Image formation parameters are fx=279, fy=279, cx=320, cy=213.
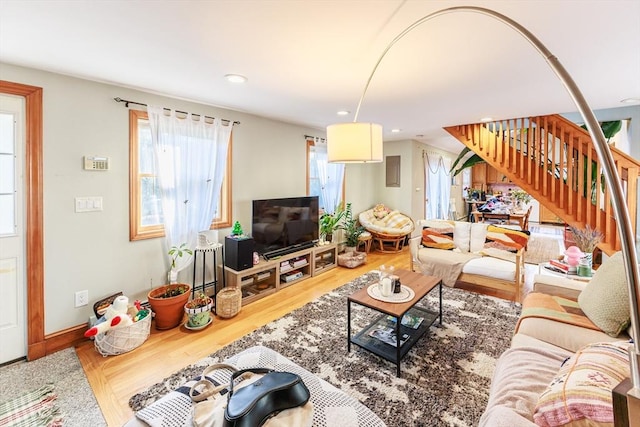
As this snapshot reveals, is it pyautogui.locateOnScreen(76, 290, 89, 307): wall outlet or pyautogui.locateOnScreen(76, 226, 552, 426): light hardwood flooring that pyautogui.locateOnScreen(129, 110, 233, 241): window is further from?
pyautogui.locateOnScreen(76, 226, 552, 426): light hardwood flooring

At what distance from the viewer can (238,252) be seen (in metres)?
3.11

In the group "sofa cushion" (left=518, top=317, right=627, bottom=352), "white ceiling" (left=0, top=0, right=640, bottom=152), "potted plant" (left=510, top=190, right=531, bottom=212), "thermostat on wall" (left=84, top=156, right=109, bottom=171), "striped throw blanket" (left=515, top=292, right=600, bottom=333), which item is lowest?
"sofa cushion" (left=518, top=317, right=627, bottom=352)

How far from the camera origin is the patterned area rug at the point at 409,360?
172cm

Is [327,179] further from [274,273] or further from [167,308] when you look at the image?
[167,308]

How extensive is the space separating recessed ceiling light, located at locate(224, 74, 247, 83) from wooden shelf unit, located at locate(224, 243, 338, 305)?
6.35 ft

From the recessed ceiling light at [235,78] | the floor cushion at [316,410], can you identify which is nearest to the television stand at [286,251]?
the recessed ceiling light at [235,78]

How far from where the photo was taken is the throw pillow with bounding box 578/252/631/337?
Result: 5.20ft

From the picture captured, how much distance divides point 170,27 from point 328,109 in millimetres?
2013

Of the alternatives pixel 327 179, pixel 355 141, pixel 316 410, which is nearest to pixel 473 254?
pixel 327 179

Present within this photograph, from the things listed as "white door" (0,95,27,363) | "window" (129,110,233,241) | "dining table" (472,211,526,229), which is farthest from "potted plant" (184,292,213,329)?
"dining table" (472,211,526,229)

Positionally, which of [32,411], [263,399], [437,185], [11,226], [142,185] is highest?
[437,185]

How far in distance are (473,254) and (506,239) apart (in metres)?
0.43

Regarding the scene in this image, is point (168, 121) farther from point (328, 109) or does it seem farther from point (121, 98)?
point (328, 109)

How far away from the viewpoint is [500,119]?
3.88m
